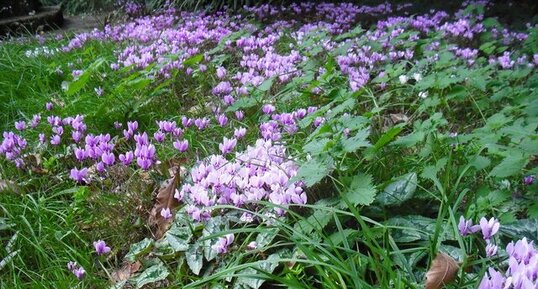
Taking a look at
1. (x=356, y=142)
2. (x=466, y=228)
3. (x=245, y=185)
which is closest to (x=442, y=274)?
(x=466, y=228)

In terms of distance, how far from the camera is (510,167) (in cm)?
177

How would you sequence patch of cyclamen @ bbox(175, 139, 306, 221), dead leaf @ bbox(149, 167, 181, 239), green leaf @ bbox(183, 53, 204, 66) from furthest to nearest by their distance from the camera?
green leaf @ bbox(183, 53, 204, 66), dead leaf @ bbox(149, 167, 181, 239), patch of cyclamen @ bbox(175, 139, 306, 221)

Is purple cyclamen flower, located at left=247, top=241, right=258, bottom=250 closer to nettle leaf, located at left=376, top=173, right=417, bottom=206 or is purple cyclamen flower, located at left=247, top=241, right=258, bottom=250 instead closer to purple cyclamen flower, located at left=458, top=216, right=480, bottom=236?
nettle leaf, located at left=376, top=173, right=417, bottom=206

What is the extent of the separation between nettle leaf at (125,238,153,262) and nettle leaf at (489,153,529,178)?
Answer: 1.22m

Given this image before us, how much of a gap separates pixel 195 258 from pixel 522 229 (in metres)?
1.05

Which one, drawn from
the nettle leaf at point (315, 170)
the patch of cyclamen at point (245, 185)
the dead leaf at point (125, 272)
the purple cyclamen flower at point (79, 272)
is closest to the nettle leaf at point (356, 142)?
the nettle leaf at point (315, 170)

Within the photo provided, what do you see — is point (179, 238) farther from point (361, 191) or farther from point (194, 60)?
point (194, 60)

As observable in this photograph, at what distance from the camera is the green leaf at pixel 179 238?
1.89 metres

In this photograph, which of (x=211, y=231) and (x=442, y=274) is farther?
(x=211, y=231)

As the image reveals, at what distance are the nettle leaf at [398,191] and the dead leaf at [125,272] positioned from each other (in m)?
0.91

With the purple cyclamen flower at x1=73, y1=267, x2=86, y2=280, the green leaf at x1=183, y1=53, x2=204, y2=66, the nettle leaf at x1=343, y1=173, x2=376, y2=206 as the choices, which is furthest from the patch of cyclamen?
the green leaf at x1=183, y1=53, x2=204, y2=66

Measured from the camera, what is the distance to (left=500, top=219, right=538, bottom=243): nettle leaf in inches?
65.3

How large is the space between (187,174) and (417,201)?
1029 millimetres

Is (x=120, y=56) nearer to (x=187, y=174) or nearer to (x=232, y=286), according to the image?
(x=187, y=174)
